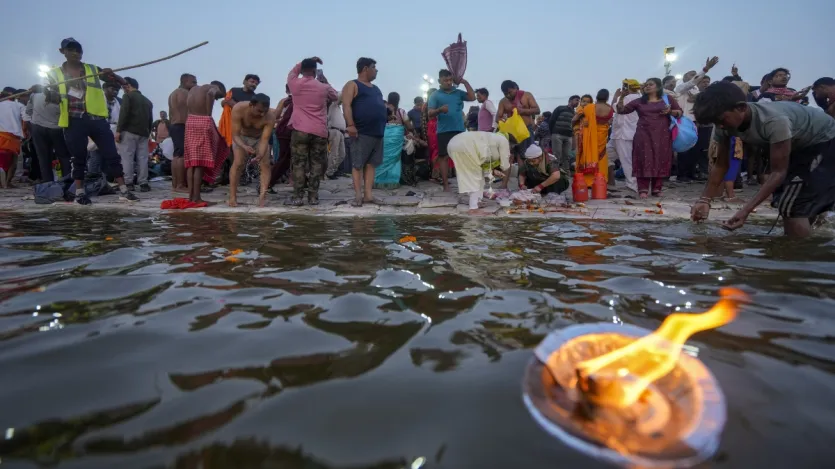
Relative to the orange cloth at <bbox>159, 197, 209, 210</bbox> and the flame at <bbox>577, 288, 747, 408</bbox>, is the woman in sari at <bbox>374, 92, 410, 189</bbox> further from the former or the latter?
the flame at <bbox>577, 288, 747, 408</bbox>

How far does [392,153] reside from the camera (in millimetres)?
9281

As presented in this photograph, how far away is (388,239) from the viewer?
158 inches

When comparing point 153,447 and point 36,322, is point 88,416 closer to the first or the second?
point 153,447

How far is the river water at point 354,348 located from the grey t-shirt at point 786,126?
856 mm

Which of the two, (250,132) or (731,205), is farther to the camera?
(250,132)

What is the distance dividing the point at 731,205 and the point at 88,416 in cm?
722

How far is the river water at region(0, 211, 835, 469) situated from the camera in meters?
1.06

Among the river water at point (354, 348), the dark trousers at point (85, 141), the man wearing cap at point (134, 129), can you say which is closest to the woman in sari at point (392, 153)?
the man wearing cap at point (134, 129)

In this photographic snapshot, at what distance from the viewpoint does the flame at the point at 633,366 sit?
3.98 ft

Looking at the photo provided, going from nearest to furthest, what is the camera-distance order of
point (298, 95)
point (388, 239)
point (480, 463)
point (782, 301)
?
point (480, 463), point (782, 301), point (388, 239), point (298, 95)

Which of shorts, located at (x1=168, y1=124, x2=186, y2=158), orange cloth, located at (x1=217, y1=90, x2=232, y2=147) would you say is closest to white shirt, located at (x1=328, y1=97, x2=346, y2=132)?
orange cloth, located at (x1=217, y1=90, x2=232, y2=147)

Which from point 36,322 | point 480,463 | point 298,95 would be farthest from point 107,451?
point 298,95

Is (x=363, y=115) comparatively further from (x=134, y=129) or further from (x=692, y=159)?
(x=692, y=159)

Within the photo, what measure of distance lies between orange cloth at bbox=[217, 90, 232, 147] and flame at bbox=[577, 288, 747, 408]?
7758mm
